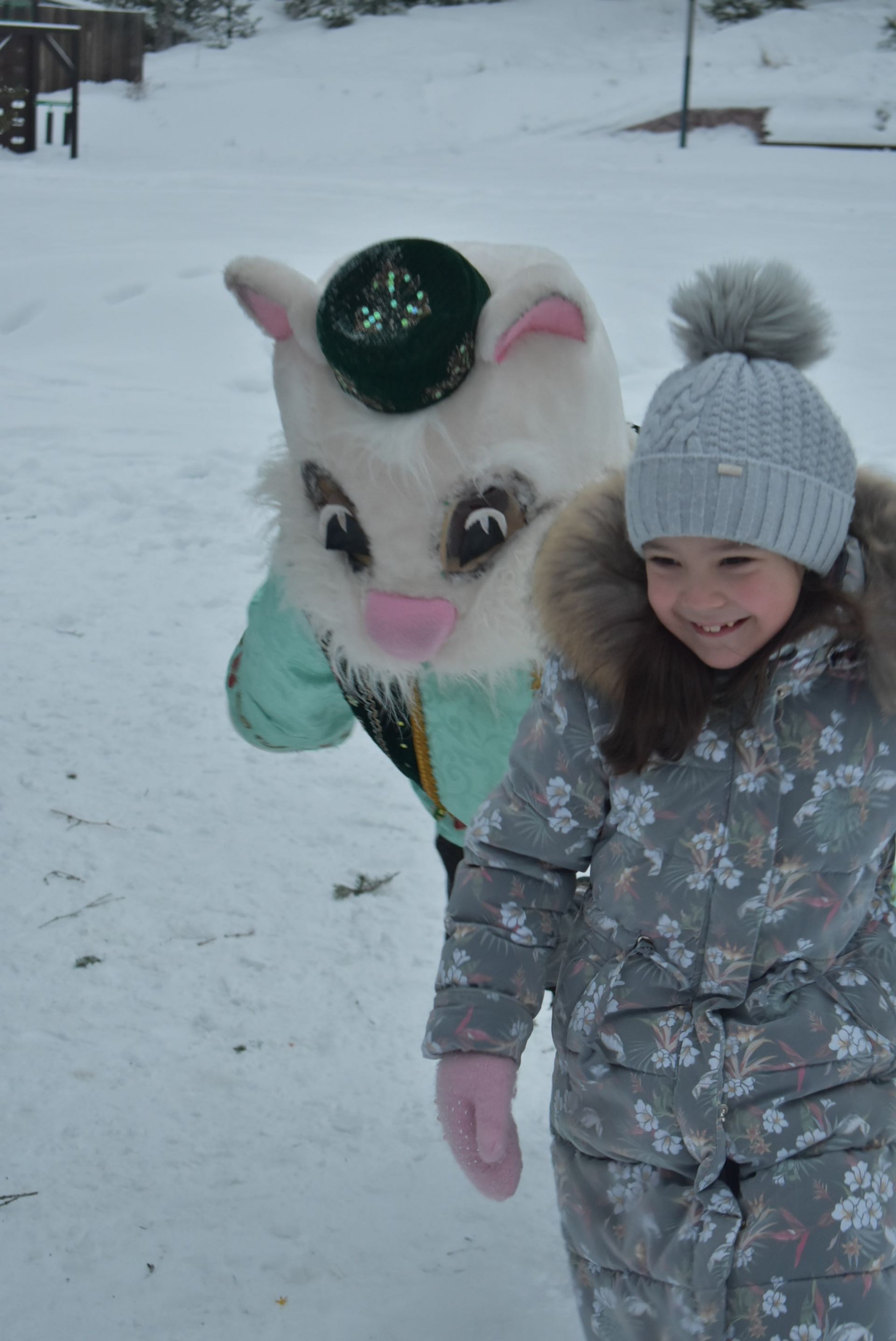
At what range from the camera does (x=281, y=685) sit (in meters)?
2.11

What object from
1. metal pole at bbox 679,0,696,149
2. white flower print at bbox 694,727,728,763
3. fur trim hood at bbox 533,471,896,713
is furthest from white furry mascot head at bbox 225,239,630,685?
metal pole at bbox 679,0,696,149

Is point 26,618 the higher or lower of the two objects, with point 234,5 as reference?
lower

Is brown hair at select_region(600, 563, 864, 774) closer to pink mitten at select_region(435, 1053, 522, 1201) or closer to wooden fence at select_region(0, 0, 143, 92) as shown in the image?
pink mitten at select_region(435, 1053, 522, 1201)

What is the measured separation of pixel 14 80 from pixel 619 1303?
41.2 ft

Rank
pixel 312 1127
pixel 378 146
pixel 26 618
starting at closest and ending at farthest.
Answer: pixel 312 1127 → pixel 26 618 → pixel 378 146

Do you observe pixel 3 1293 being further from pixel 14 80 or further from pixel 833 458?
pixel 14 80

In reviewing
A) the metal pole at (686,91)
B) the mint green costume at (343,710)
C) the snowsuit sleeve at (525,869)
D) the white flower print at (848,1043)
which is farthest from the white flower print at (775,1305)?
the metal pole at (686,91)

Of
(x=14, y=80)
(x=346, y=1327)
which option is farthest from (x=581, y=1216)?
(x=14, y=80)

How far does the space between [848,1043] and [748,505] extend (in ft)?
1.67

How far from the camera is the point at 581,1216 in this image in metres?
1.33

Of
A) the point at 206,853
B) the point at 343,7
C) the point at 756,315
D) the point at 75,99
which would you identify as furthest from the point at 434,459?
the point at 343,7

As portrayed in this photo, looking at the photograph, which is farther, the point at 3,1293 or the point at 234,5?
the point at 234,5

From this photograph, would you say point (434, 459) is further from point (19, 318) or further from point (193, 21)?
point (193, 21)

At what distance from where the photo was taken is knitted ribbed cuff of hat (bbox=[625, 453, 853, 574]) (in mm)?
1227
